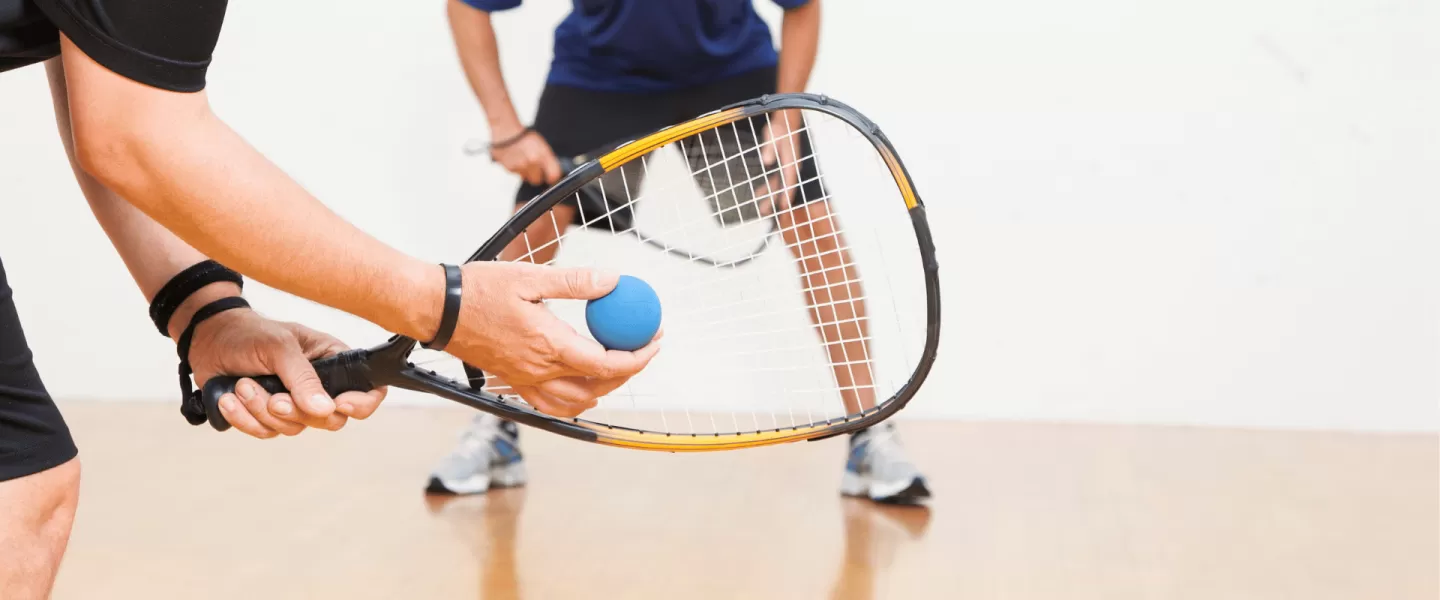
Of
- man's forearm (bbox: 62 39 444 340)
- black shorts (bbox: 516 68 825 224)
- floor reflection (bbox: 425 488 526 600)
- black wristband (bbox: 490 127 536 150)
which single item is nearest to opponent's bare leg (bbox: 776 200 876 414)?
black shorts (bbox: 516 68 825 224)

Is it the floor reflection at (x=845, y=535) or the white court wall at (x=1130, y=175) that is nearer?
the floor reflection at (x=845, y=535)

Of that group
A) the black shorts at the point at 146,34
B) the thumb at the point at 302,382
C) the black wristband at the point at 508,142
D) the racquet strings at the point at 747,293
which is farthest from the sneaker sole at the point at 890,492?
the black shorts at the point at 146,34

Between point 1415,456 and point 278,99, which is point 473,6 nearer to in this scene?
point 278,99

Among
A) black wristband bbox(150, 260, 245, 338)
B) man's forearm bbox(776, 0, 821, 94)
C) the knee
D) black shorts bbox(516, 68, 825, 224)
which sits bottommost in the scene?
the knee

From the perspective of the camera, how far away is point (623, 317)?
92cm

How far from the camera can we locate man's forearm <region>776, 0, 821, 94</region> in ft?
6.11

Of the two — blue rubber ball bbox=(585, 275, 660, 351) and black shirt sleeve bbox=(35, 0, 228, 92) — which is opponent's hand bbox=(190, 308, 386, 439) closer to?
blue rubber ball bbox=(585, 275, 660, 351)

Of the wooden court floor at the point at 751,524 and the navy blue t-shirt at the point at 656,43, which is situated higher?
the navy blue t-shirt at the point at 656,43

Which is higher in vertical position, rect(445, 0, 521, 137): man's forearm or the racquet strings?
rect(445, 0, 521, 137): man's forearm

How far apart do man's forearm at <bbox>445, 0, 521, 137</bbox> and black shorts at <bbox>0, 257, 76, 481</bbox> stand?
110cm

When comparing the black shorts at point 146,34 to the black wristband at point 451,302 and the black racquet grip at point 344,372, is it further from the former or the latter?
the black racquet grip at point 344,372

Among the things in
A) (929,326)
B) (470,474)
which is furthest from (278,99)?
(929,326)

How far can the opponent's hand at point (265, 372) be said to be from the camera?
0.89m

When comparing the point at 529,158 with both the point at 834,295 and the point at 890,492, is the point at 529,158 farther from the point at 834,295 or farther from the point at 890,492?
the point at 890,492
